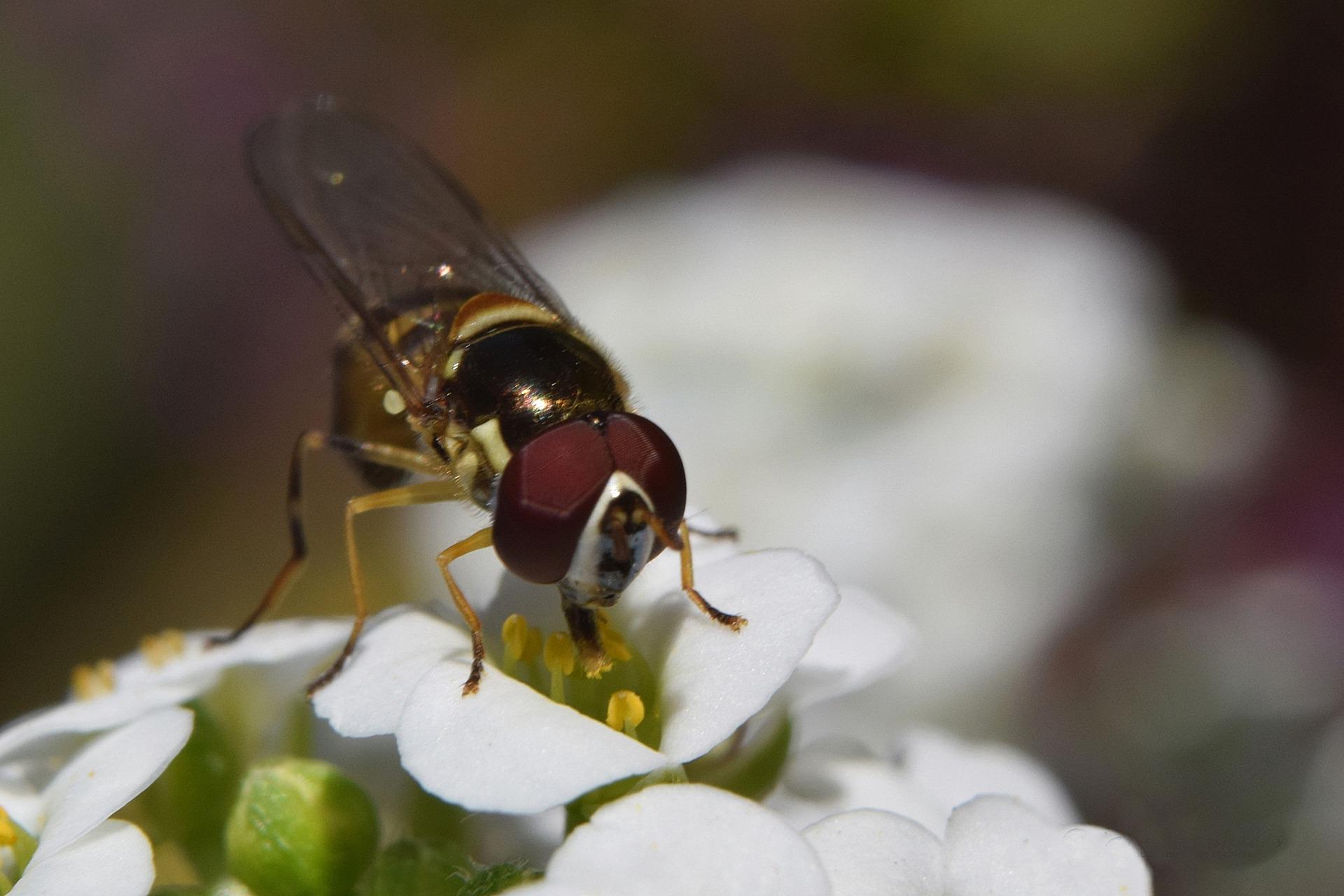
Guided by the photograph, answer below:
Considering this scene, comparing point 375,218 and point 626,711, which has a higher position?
point 375,218

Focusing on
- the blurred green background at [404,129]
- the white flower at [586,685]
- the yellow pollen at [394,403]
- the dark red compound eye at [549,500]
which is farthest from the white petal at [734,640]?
the blurred green background at [404,129]

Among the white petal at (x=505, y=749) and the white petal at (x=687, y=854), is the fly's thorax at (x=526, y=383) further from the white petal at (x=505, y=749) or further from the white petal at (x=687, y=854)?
the white petal at (x=687, y=854)

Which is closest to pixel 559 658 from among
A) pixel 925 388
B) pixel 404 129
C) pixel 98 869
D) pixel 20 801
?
pixel 98 869

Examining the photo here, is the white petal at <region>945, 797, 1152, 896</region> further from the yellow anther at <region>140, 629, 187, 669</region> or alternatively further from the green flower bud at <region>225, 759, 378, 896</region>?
the yellow anther at <region>140, 629, 187, 669</region>

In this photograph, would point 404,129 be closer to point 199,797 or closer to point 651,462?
point 199,797

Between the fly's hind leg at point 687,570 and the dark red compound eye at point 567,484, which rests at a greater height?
the dark red compound eye at point 567,484

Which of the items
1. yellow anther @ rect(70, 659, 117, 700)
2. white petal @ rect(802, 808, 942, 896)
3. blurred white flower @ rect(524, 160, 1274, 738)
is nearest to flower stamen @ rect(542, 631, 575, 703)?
white petal @ rect(802, 808, 942, 896)
